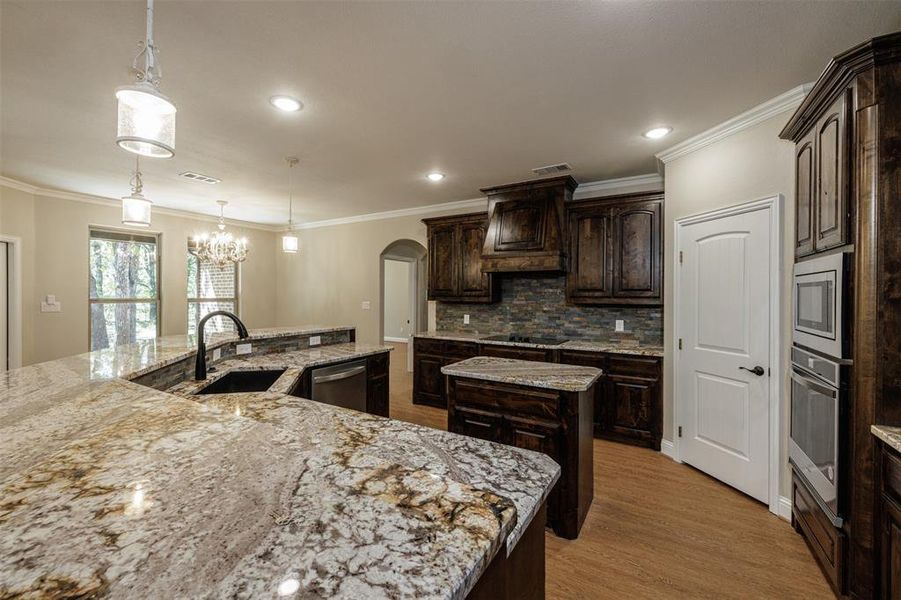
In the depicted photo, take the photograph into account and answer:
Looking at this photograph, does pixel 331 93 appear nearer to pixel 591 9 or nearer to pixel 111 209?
pixel 591 9

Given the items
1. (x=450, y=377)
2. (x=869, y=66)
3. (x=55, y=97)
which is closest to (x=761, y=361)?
(x=869, y=66)

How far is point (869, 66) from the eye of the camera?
1.67 meters

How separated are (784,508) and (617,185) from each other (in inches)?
124

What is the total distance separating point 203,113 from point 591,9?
254 centimetres

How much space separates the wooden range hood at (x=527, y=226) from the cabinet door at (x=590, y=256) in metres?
0.15

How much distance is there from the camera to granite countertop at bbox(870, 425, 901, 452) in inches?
58.2

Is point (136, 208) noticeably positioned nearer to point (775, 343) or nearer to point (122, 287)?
point (122, 287)

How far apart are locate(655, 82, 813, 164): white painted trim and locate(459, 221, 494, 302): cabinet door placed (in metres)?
2.14

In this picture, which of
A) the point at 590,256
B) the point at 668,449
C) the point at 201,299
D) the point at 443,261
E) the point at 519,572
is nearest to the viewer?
the point at 519,572

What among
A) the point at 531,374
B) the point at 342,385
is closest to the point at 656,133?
the point at 531,374

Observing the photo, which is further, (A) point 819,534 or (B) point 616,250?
(B) point 616,250

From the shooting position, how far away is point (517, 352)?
13.8 ft

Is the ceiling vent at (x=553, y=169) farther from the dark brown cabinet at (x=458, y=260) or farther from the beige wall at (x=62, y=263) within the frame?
the beige wall at (x=62, y=263)

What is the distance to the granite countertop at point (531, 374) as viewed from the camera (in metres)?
2.13
